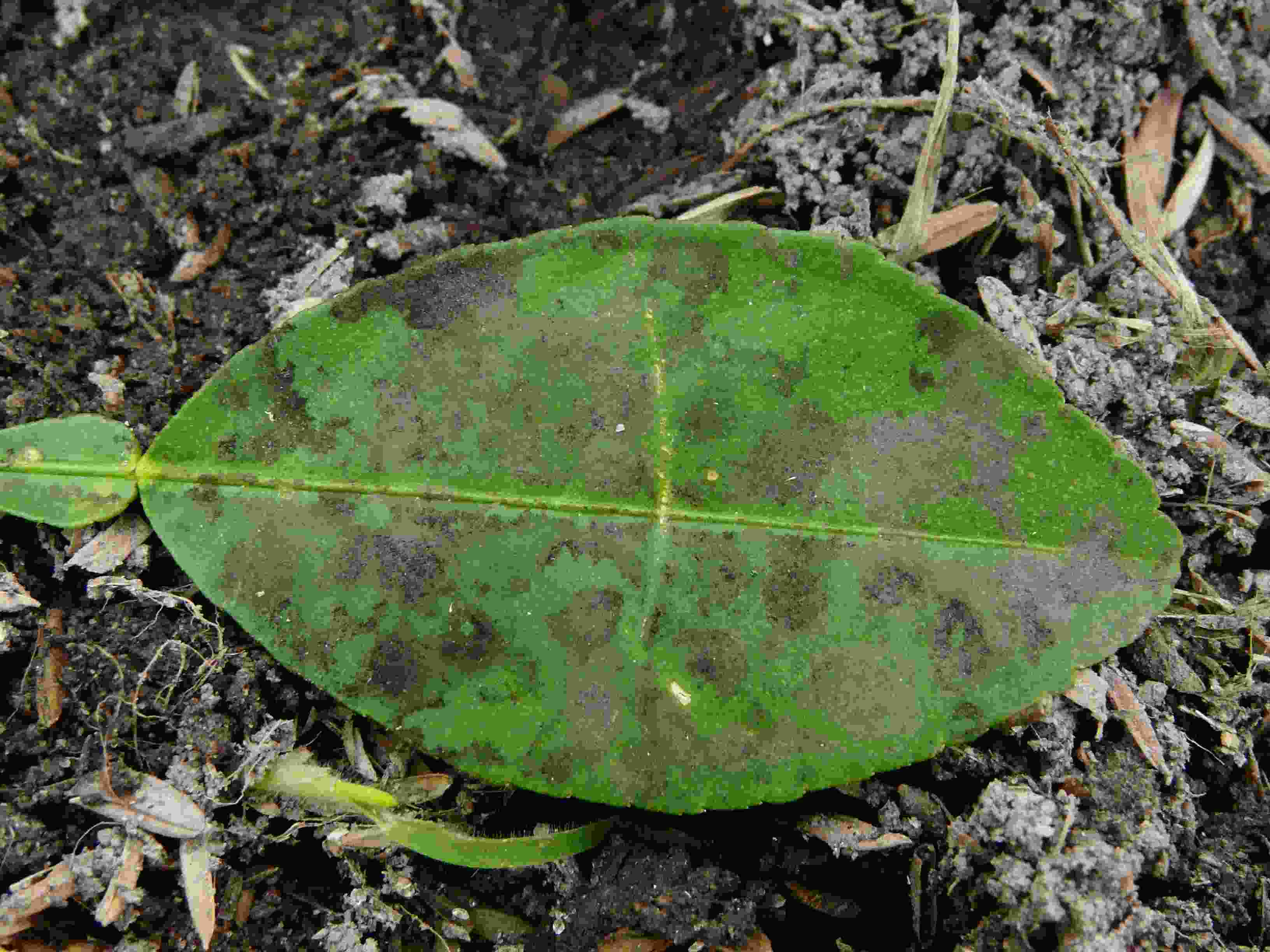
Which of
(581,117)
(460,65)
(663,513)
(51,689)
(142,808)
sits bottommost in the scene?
(142,808)

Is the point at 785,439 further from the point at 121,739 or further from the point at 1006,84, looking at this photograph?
the point at 121,739

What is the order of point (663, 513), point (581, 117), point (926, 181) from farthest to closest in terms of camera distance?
point (581, 117) → point (926, 181) → point (663, 513)

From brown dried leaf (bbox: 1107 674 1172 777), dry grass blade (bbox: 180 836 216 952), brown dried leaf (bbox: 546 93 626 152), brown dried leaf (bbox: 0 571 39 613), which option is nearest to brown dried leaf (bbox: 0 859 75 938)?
dry grass blade (bbox: 180 836 216 952)

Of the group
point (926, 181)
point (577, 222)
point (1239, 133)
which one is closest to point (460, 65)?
point (577, 222)

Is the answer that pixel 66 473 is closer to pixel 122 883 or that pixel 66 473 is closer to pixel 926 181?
pixel 122 883

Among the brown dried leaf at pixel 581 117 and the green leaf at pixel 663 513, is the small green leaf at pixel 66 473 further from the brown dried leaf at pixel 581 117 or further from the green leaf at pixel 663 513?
the brown dried leaf at pixel 581 117

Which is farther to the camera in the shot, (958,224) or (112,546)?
(958,224)

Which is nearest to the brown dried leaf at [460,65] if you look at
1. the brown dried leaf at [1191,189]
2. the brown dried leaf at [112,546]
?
the brown dried leaf at [112,546]
